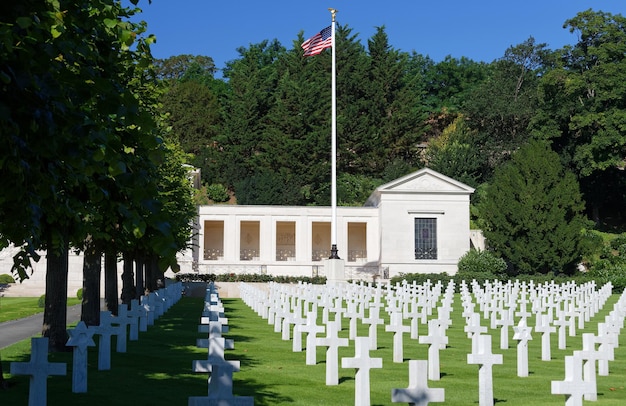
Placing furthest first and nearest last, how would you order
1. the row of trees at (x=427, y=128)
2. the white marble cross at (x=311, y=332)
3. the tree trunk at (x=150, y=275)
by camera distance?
the row of trees at (x=427, y=128)
the tree trunk at (x=150, y=275)
the white marble cross at (x=311, y=332)

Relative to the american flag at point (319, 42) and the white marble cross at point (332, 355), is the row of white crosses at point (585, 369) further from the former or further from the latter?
the american flag at point (319, 42)

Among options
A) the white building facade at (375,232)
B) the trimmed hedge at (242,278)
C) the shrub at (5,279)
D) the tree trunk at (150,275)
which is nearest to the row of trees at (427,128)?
the white building facade at (375,232)

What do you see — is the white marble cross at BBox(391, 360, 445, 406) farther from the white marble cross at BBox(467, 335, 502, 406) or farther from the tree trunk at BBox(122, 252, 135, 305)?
the tree trunk at BBox(122, 252, 135, 305)

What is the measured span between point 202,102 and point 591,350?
78711 millimetres

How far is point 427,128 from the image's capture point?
8081 centimetres

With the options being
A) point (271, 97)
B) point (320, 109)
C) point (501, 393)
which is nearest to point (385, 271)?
point (320, 109)

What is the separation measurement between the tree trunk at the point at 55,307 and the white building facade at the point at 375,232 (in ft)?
139

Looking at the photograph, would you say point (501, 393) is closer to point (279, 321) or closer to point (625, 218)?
point (279, 321)

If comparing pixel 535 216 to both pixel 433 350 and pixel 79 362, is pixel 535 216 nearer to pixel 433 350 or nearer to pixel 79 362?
pixel 433 350

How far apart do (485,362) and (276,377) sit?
3.58 metres

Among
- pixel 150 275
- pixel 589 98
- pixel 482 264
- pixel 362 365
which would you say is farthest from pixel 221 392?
pixel 589 98

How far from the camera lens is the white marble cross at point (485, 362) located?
10031mm

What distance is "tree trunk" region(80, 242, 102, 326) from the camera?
18.1m

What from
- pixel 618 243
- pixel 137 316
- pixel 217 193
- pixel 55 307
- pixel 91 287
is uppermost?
pixel 217 193
